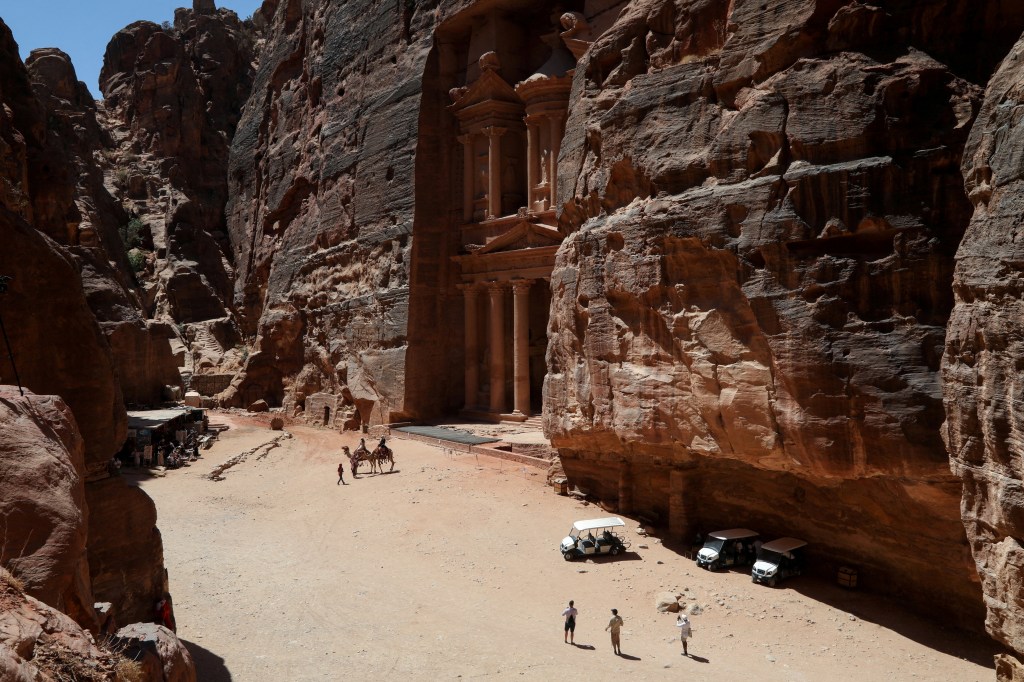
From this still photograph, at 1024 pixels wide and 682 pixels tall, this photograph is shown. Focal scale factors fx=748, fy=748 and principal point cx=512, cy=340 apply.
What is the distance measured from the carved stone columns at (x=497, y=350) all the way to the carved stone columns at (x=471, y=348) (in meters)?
1.24

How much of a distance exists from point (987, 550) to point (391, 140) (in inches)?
1198

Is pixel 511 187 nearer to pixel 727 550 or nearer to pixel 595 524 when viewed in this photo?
pixel 595 524

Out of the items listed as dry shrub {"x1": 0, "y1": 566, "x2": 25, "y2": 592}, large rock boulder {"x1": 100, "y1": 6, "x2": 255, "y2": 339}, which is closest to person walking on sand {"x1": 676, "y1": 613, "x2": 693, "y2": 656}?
dry shrub {"x1": 0, "y1": 566, "x2": 25, "y2": 592}

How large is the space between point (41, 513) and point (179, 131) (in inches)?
2813

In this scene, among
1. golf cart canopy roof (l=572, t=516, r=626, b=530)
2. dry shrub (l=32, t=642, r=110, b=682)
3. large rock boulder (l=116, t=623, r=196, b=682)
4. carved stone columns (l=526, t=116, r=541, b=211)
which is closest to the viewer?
dry shrub (l=32, t=642, r=110, b=682)

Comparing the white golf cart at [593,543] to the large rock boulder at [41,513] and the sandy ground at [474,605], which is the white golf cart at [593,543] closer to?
the sandy ground at [474,605]

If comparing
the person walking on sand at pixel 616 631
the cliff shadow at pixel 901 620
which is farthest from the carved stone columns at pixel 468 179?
the person walking on sand at pixel 616 631

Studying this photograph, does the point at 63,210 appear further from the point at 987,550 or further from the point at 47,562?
the point at 987,550

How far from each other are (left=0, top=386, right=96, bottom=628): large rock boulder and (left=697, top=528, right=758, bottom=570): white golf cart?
12.5 metres

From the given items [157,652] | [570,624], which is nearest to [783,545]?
[570,624]

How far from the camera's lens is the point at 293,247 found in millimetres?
42562

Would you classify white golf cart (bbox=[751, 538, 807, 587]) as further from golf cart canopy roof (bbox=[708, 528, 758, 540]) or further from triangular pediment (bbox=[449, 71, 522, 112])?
triangular pediment (bbox=[449, 71, 522, 112])

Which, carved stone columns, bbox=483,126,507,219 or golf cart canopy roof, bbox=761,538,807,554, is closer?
golf cart canopy roof, bbox=761,538,807,554

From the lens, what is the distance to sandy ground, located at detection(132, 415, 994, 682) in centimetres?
1230
